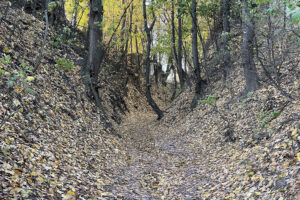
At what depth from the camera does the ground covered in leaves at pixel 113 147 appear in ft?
14.9

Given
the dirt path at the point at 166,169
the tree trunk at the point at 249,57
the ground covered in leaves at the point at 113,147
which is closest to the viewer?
the ground covered in leaves at the point at 113,147

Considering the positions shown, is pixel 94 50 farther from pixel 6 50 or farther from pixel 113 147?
pixel 113 147

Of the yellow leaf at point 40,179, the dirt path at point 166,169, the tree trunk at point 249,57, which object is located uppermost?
the tree trunk at point 249,57

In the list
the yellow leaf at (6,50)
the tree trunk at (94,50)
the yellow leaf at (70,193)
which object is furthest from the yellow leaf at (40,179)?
the tree trunk at (94,50)

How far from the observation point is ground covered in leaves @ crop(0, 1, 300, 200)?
14.9 ft

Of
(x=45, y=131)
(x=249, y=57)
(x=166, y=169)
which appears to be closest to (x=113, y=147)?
(x=166, y=169)

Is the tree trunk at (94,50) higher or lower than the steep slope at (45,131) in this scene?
higher

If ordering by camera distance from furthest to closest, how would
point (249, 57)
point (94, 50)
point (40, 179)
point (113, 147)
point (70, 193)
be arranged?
point (94, 50)
point (249, 57)
point (113, 147)
point (70, 193)
point (40, 179)

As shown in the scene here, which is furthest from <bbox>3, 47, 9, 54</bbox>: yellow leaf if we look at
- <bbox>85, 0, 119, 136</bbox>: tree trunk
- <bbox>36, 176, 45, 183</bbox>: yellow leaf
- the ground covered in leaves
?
<bbox>36, 176, 45, 183</bbox>: yellow leaf

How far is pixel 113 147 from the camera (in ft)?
30.3

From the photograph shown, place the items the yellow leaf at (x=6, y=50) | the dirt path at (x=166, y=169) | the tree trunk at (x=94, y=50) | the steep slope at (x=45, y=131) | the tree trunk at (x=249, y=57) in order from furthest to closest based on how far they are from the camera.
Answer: the tree trunk at (x=94, y=50)
the tree trunk at (x=249, y=57)
the yellow leaf at (x=6, y=50)
the dirt path at (x=166, y=169)
the steep slope at (x=45, y=131)

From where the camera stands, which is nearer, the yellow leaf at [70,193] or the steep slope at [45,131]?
the steep slope at [45,131]

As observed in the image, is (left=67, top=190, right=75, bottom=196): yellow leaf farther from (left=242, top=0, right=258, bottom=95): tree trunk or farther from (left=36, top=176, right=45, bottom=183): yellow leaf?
(left=242, top=0, right=258, bottom=95): tree trunk

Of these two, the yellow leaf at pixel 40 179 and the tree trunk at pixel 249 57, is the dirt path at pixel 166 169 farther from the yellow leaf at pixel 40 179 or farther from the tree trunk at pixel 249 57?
the tree trunk at pixel 249 57
